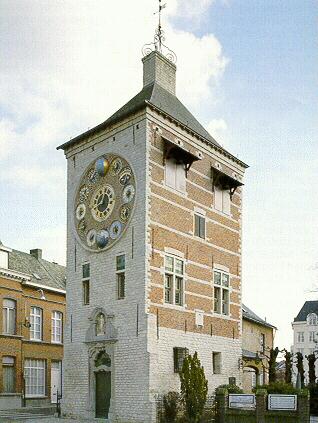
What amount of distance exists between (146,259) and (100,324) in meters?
3.64

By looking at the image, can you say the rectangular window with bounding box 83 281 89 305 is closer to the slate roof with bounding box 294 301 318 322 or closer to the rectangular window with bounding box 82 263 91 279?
the rectangular window with bounding box 82 263 91 279

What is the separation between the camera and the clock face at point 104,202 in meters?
24.0

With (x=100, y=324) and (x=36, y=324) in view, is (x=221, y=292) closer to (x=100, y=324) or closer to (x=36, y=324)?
(x=100, y=324)

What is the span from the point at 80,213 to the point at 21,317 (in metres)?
8.59

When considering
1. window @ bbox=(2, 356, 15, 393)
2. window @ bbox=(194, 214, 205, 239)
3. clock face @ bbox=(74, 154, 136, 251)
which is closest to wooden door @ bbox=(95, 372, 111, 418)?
clock face @ bbox=(74, 154, 136, 251)

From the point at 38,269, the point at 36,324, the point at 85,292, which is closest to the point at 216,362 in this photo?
the point at 85,292

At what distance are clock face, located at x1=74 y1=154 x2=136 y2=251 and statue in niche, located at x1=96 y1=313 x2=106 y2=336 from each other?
111 inches

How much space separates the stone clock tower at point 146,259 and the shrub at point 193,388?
3.61ft

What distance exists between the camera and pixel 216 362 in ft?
85.4

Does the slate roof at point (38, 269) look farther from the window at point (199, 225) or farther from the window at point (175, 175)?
the window at point (175, 175)

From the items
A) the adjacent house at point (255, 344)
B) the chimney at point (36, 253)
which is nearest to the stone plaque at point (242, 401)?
the adjacent house at point (255, 344)

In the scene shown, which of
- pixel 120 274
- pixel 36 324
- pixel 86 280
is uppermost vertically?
pixel 120 274

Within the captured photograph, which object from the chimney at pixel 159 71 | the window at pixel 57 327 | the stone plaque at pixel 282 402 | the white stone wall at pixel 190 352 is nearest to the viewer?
the stone plaque at pixel 282 402

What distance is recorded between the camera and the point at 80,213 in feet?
86.3
